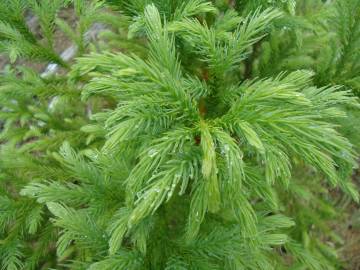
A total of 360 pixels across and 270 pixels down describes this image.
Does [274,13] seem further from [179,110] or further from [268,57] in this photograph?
[268,57]

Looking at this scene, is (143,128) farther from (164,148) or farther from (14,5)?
(14,5)

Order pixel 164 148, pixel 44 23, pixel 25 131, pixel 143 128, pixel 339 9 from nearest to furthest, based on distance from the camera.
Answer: pixel 164 148 → pixel 143 128 → pixel 339 9 → pixel 44 23 → pixel 25 131

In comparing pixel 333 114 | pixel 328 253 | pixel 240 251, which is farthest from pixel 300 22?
pixel 328 253

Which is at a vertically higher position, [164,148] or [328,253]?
[164,148]

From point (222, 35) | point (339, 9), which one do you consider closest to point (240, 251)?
point (222, 35)

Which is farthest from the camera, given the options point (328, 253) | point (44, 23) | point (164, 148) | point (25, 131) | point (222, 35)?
point (328, 253)

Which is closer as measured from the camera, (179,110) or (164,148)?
(164,148)

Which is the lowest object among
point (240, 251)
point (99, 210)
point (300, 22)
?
point (99, 210)
